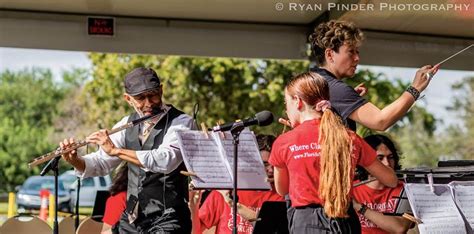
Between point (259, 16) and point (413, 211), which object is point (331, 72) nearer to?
point (413, 211)

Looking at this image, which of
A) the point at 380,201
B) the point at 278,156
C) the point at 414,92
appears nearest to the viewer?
the point at 278,156

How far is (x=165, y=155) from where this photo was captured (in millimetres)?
4676

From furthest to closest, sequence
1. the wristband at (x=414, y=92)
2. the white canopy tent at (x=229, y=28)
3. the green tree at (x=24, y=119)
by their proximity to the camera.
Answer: the green tree at (x=24, y=119) → the white canopy tent at (x=229, y=28) → the wristband at (x=414, y=92)

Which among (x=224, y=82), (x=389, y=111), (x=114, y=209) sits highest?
(x=224, y=82)

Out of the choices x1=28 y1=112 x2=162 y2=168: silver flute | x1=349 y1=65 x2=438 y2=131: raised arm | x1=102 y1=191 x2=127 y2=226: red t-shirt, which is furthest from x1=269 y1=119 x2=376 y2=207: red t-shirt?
x1=102 y1=191 x2=127 y2=226: red t-shirt

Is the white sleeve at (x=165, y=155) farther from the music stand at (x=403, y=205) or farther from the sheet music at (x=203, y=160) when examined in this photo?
the music stand at (x=403, y=205)

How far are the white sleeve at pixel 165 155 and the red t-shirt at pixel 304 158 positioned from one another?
3.05 ft

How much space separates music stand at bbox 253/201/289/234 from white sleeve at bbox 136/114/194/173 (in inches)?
21.9

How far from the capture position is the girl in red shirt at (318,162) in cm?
376

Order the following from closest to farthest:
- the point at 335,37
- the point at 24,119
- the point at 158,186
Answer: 1. the point at 335,37
2. the point at 158,186
3. the point at 24,119

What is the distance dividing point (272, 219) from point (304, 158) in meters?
0.94

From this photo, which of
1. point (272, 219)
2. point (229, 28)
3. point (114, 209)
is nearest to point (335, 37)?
point (272, 219)

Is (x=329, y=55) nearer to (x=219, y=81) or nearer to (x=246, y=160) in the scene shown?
(x=246, y=160)

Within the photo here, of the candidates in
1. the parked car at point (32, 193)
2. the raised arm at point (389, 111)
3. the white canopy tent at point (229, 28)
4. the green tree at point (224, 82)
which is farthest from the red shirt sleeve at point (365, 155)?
the parked car at point (32, 193)
